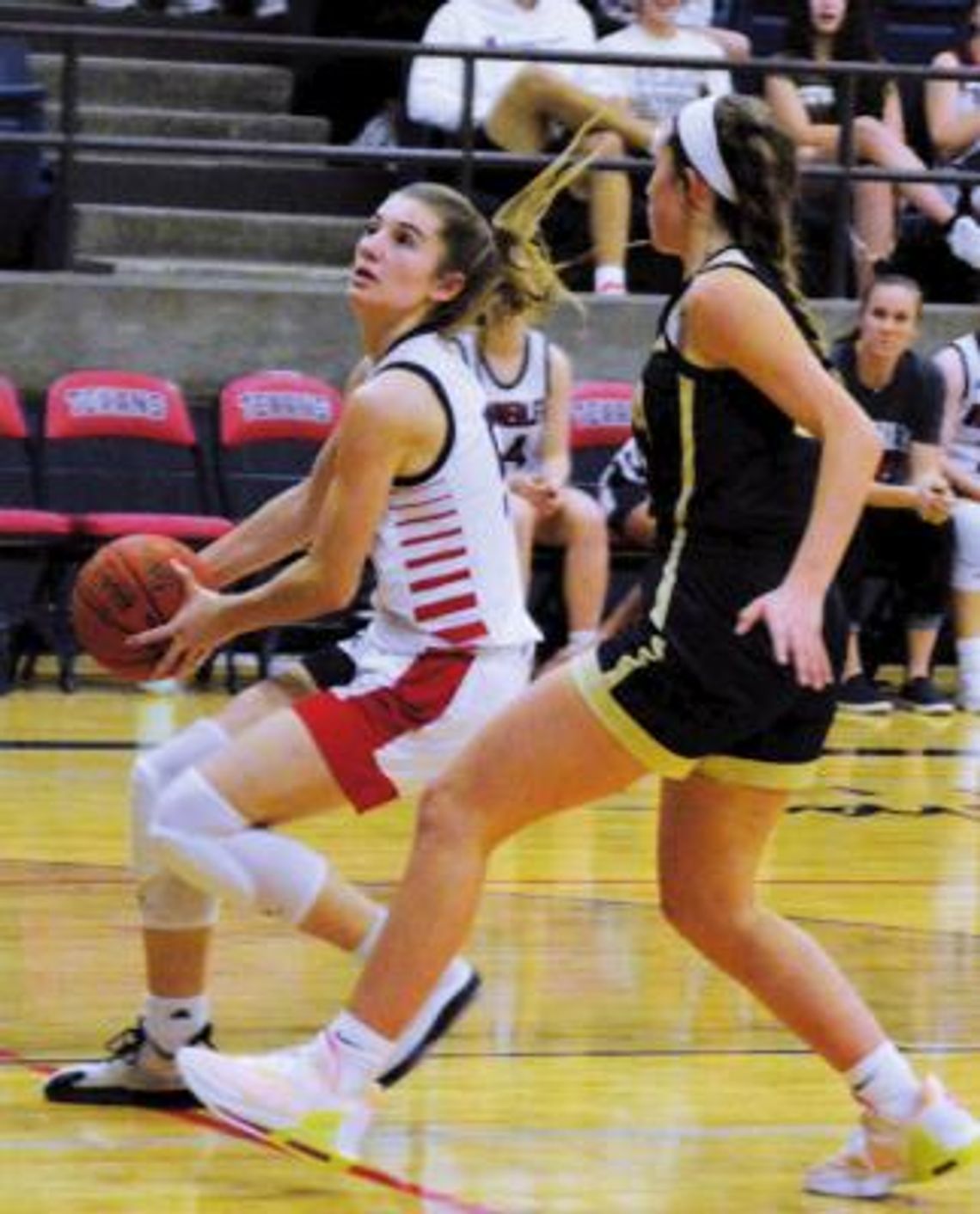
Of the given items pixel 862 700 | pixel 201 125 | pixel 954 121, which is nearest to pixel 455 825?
pixel 862 700

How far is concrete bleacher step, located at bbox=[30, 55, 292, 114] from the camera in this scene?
13.8 m

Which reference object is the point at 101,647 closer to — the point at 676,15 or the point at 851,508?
the point at 851,508

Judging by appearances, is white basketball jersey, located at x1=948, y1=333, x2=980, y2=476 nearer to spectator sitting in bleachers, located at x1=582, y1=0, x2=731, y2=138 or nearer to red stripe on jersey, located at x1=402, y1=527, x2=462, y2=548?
spectator sitting in bleachers, located at x1=582, y1=0, x2=731, y2=138

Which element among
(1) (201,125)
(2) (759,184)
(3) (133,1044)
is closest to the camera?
(2) (759,184)

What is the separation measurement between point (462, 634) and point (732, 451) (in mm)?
790

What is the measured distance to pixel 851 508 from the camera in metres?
5.16

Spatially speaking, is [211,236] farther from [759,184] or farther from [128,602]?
[759,184]

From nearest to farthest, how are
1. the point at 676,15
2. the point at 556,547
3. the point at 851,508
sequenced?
the point at 851,508, the point at 556,547, the point at 676,15

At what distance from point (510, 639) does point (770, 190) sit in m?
1.02

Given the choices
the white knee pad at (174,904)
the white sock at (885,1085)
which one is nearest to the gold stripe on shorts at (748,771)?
the white sock at (885,1085)

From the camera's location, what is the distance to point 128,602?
6.07 meters

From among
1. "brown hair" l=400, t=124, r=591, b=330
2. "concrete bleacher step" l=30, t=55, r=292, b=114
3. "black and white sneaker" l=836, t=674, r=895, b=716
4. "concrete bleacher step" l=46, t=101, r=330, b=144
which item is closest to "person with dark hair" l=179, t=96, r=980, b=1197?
"brown hair" l=400, t=124, r=591, b=330

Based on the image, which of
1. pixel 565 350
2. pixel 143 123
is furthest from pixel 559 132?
pixel 143 123

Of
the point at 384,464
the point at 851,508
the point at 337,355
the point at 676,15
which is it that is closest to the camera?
the point at 851,508
